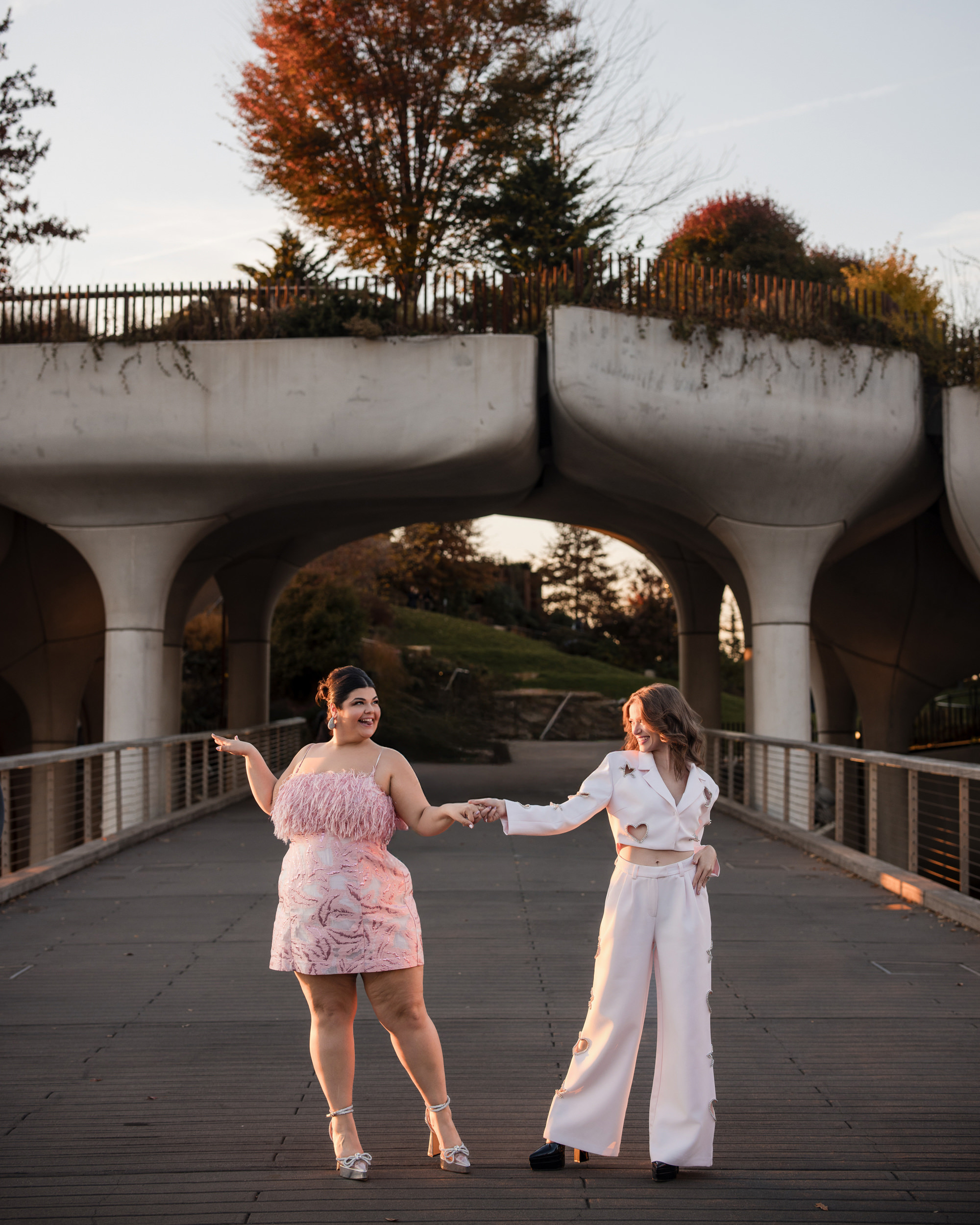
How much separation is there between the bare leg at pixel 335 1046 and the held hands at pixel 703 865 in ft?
3.90

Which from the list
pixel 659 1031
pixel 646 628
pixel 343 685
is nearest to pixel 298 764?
pixel 343 685

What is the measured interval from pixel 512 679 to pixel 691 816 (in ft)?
136

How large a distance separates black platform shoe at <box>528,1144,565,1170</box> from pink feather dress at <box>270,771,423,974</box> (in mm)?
739

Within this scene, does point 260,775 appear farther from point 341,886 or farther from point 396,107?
point 396,107

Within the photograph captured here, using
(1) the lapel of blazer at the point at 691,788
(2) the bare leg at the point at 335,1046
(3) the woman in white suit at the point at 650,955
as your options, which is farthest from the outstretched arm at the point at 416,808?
(1) the lapel of blazer at the point at 691,788

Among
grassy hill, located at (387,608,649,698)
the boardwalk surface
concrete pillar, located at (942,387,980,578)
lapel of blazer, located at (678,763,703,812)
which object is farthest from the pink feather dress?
grassy hill, located at (387,608,649,698)

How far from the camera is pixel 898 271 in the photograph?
60.9ft

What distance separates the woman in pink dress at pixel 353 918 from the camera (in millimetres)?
3918

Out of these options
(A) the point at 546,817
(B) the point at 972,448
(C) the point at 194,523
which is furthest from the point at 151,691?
(A) the point at 546,817

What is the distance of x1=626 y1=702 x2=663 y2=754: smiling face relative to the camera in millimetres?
4133

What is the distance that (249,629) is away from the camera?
997 inches

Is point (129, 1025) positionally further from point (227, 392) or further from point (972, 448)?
point (972, 448)

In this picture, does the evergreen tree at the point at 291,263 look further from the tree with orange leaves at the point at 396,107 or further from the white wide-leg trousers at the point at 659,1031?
the white wide-leg trousers at the point at 659,1031

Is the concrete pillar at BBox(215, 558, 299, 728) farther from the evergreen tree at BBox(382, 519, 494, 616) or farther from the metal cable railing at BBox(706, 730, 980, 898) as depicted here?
the evergreen tree at BBox(382, 519, 494, 616)
